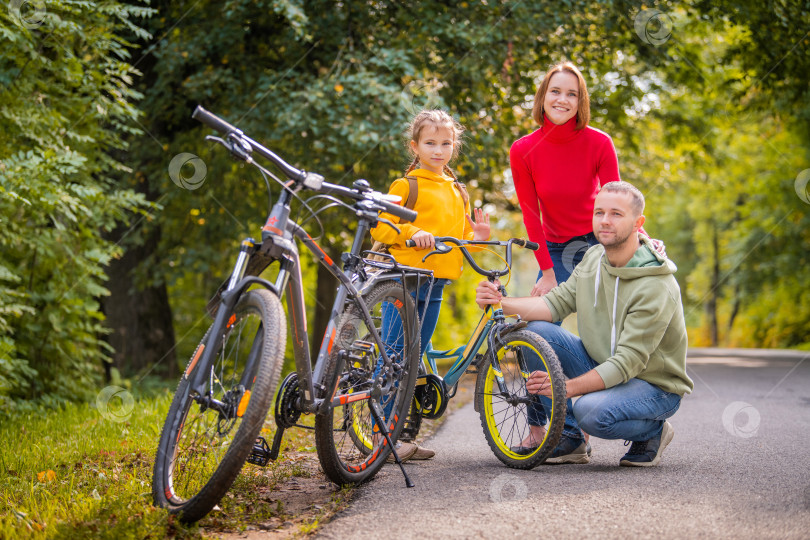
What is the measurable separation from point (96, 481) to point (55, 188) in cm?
269

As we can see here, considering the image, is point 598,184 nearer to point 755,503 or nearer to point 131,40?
point 755,503

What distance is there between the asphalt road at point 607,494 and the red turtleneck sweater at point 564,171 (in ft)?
4.34

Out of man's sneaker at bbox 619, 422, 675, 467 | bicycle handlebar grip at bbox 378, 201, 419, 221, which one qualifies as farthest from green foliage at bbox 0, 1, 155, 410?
man's sneaker at bbox 619, 422, 675, 467

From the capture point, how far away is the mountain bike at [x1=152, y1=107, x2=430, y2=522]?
278cm

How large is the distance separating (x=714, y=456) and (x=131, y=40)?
8641 mm

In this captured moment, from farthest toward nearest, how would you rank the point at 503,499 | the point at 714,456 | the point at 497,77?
the point at 497,77 < the point at 714,456 < the point at 503,499

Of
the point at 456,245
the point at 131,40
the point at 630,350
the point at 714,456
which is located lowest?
the point at 714,456

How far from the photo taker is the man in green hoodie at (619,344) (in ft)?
12.3

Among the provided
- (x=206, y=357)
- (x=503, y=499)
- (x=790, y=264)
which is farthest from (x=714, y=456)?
(x=790, y=264)

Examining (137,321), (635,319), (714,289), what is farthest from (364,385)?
(714,289)

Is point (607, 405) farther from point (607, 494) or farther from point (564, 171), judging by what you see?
point (564, 171)

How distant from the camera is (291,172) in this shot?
9.70ft

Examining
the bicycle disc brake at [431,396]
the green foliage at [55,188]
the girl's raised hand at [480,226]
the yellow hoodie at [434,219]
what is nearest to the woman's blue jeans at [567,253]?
the girl's raised hand at [480,226]

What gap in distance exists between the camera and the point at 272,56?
10.1m
